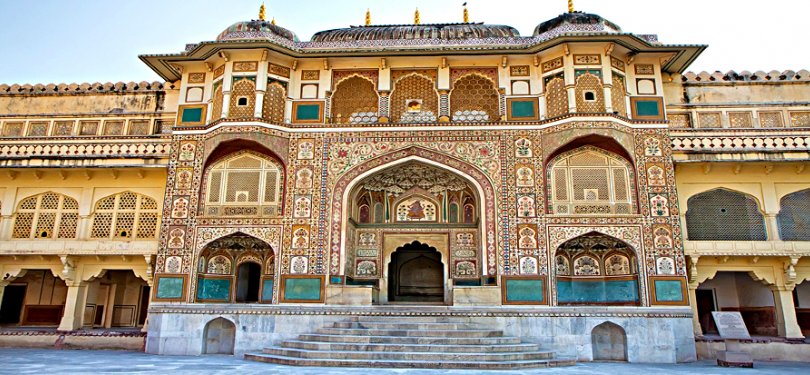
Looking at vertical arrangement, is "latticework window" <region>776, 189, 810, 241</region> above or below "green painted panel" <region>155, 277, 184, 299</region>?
above

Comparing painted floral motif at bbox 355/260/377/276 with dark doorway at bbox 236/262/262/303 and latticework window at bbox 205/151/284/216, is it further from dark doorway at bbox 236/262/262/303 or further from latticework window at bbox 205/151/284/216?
latticework window at bbox 205/151/284/216

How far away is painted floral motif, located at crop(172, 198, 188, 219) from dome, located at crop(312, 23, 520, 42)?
5395mm

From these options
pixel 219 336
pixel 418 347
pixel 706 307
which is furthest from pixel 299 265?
pixel 706 307

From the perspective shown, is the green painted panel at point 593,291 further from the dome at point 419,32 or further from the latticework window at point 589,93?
the dome at point 419,32

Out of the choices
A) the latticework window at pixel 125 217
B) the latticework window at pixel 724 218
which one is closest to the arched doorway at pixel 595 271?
the latticework window at pixel 724 218

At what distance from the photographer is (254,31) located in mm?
14773

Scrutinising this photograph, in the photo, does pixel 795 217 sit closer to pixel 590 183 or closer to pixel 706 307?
pixel 706 307

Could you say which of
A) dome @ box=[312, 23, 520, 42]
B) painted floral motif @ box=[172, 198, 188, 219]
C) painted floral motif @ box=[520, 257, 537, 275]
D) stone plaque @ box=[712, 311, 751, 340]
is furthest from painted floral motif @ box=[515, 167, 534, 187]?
painted floral motif @ box=[172, 198, 188, 219]

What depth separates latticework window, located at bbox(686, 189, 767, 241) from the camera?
46.7 ft

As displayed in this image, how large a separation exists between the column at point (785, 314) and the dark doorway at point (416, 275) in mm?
7861

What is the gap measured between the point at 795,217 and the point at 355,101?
35.6 ft

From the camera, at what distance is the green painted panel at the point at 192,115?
48.3ft

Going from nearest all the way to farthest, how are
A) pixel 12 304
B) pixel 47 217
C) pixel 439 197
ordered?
pixel 47 217 < pixel 439 197 < pixel 12 304

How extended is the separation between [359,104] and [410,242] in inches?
146
